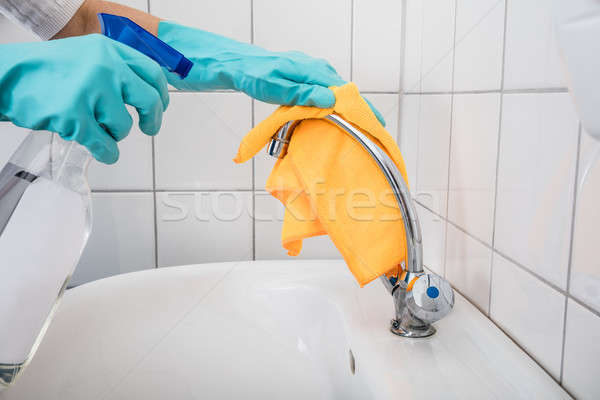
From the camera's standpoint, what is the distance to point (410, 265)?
0.51 meters

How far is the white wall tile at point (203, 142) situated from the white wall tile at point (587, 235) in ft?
2.10

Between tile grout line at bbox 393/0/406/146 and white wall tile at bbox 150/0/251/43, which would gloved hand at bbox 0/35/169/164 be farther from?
tile grout line at bbox 393/0/406/146

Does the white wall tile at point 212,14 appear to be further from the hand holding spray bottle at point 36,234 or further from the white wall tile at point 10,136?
the hand holding spray bottle at point 36,234

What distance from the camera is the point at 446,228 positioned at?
27.4 inches

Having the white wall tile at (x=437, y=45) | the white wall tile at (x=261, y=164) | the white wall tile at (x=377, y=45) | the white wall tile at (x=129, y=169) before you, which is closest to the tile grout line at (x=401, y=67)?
the white wall tile at (x=377, y=45)

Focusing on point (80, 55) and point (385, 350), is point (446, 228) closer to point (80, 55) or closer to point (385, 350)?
point (385, 350)

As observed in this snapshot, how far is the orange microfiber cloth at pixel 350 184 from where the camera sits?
1.71 feet

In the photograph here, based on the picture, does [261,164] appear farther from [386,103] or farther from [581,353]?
[581,353]

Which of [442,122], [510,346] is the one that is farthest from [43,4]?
[510,346]

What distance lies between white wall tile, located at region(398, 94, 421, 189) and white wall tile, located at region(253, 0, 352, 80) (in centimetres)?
17

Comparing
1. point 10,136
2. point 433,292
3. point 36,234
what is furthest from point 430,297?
point 10,136

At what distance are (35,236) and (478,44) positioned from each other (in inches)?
20.9

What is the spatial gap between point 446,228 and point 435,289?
0.69 feet

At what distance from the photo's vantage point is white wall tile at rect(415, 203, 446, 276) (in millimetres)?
714
